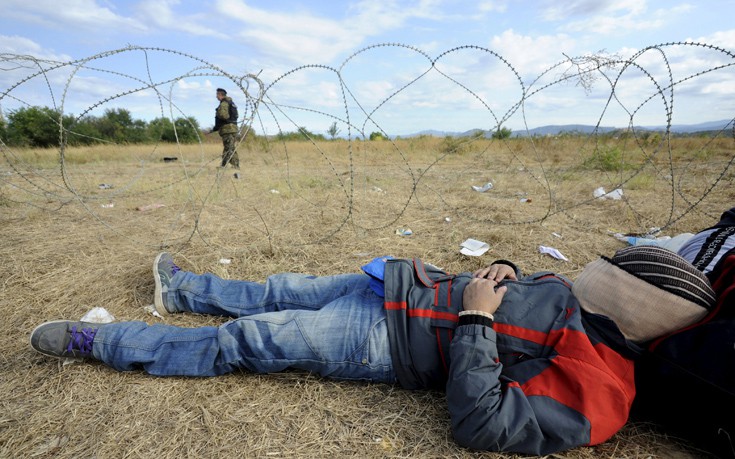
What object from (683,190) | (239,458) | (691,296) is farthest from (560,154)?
(239,458)

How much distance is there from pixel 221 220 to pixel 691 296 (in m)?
4.06

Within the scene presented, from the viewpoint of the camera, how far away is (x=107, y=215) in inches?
172

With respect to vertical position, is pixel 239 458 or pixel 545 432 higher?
pixel 545 432

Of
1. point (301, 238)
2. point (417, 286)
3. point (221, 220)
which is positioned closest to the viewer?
point (417, 286)

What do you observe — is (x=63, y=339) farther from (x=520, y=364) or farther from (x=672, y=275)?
(x=672, y=275)

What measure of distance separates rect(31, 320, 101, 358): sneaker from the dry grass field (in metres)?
0.10

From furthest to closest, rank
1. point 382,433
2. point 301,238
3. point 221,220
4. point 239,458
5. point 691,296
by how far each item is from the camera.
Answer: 1. point 221,220
2. point 301,238
3. point 382,433
4. point 239,458
5. point 691,296

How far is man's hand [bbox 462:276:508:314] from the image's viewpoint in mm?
1403

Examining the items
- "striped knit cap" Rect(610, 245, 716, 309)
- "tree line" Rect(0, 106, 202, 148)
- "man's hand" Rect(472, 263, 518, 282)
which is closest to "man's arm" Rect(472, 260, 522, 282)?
"man's hand" Rect(472, 263, 518, 282)

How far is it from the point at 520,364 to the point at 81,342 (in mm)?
1917

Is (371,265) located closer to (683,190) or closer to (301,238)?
(301,238)

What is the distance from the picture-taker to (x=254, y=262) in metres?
2.89

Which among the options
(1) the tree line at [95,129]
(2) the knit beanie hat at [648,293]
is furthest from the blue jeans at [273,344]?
(1) the tree line at [95,129]

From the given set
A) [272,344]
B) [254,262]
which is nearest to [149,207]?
[254,262]
